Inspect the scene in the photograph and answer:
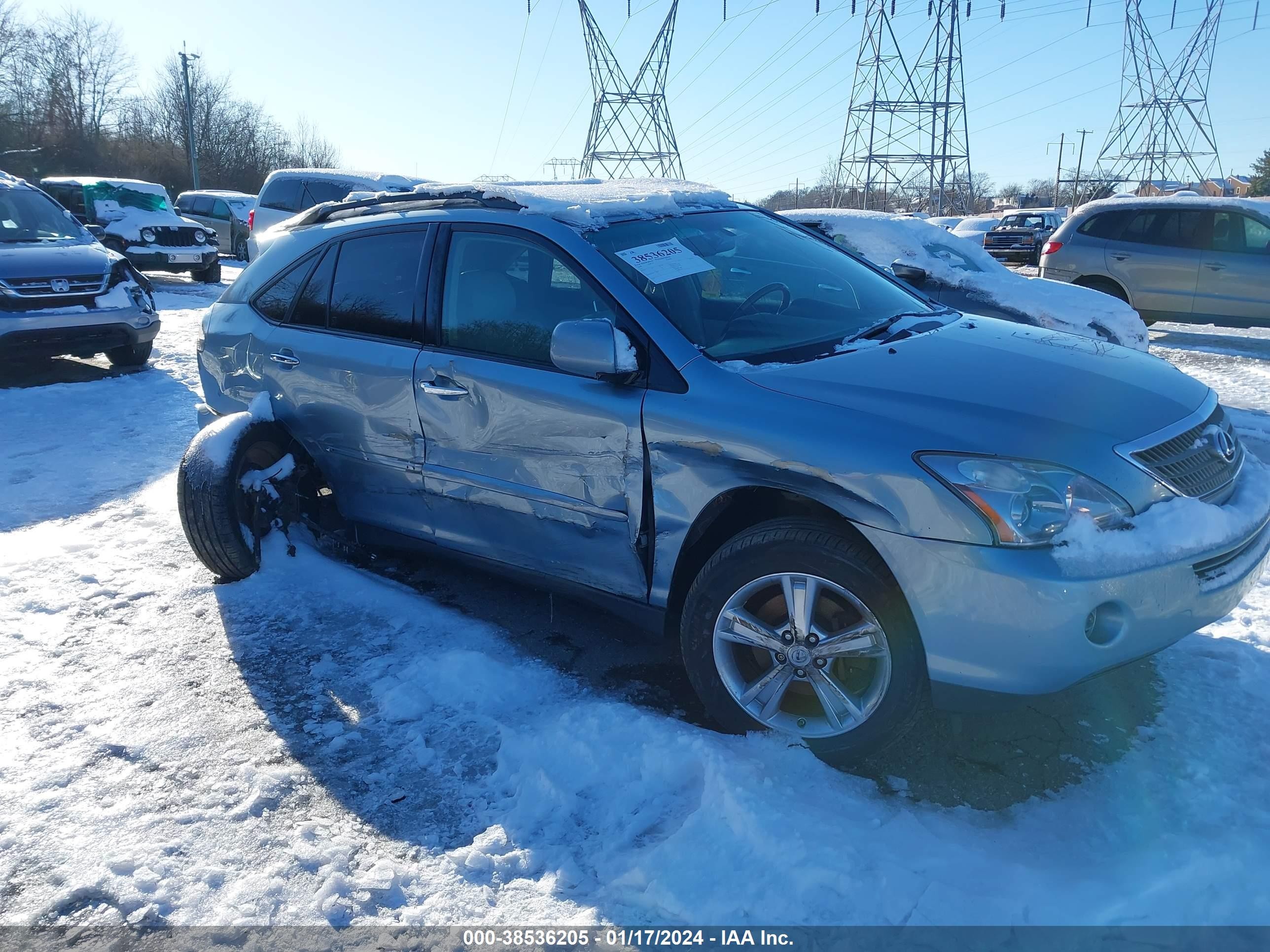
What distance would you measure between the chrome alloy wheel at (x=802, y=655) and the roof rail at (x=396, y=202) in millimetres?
1835

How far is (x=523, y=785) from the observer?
2771 millimetres

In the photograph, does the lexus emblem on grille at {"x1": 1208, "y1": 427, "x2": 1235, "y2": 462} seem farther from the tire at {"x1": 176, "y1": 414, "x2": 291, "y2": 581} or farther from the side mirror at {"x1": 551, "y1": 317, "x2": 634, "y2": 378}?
the tire at {"x1": 176, "y1": 414, "x2": 291, "y2": 581}

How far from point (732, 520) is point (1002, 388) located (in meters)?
0.93

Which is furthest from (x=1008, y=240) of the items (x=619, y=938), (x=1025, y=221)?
(x=619, y=938)

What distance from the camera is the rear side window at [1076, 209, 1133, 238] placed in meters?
11.7

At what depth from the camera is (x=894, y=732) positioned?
2.65 meters

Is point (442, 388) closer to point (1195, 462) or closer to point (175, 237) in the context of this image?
point (1195, 462)

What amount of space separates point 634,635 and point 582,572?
1.95 ft

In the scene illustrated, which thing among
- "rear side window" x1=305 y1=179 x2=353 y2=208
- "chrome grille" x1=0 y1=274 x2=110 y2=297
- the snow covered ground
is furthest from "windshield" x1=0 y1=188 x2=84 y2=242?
the snow covered ground

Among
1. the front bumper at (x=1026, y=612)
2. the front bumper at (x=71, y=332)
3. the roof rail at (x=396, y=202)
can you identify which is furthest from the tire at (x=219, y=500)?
the front bumper at (x=71, y=332)

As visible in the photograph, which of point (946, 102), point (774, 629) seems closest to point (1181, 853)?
point (774, 629)

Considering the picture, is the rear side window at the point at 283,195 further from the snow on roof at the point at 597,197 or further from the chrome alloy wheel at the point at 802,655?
the chrome alloy wheel at the point at 802,655

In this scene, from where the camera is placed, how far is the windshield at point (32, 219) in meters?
A: 8.75

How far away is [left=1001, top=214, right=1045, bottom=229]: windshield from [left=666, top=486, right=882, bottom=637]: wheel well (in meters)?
29.6
